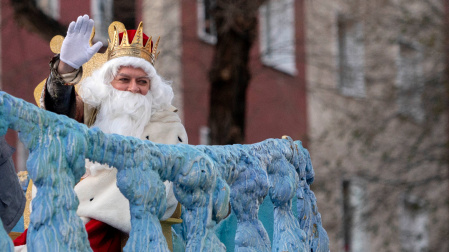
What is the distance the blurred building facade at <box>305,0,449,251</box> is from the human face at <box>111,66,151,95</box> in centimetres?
744

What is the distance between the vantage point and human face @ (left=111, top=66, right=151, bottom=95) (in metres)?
4.61

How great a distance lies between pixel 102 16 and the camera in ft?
30.9

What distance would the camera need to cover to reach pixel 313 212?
3908 millimetres

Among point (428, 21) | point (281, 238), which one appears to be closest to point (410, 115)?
point (428, 21)

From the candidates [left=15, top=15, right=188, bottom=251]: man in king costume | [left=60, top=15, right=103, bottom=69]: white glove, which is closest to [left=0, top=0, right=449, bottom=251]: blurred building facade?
[left=15, top=15, right=188, bottom=251]: man in king costume

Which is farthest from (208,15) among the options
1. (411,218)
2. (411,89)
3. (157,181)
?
(157,181)

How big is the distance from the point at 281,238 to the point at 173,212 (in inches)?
28.9

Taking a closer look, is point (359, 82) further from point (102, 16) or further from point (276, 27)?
point (102, 16)

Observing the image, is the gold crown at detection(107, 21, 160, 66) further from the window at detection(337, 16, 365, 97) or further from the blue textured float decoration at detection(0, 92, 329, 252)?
the window at detection(337, 16, 365, 97)

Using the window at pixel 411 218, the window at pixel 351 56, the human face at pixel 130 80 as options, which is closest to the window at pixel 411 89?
the window at pixel 351 56

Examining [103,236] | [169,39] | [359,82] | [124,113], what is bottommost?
[103,236]

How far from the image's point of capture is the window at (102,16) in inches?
364

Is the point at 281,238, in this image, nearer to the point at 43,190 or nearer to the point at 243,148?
the point at 243,148

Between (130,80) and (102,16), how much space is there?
16.1ft
